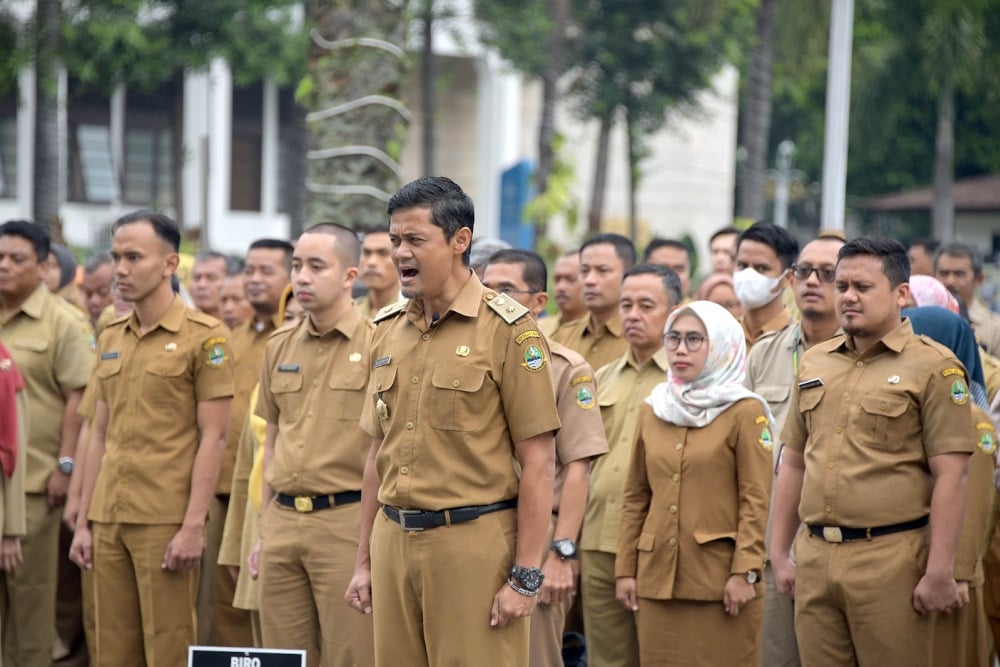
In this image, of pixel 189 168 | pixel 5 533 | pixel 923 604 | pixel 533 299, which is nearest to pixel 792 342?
pixel 533 299

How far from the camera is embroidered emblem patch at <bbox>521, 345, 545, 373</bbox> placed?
479 centimetres

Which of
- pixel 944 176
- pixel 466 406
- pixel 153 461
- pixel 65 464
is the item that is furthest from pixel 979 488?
pixel 944 176

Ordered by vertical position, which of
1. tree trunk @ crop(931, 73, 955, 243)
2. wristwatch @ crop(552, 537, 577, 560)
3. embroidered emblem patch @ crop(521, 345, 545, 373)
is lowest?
wristwatch @ crop(552, 537, 577, 560)

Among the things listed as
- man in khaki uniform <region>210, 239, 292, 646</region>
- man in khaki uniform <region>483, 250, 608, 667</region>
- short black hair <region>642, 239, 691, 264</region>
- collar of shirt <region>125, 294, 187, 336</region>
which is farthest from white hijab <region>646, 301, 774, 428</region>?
short black hair <region>642, 239, 691, 264</region>

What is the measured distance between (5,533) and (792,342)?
4.06m

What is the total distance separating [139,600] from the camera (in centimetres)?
678

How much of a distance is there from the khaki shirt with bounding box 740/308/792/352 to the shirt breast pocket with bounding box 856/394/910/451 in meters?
1.65

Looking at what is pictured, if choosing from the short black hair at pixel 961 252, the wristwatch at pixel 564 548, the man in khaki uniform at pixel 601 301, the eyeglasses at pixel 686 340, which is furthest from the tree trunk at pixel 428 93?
the wristwatch at pixel 564 548

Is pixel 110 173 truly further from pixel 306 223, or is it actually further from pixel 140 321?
pixel 140 321

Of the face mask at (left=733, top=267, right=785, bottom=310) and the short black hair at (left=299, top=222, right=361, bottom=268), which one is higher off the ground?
the short black hair at (left=299, top=222, right=361, bottom=268)

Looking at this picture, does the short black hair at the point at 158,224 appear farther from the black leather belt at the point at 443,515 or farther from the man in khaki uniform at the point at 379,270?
the black leather belt at the point at 443,515

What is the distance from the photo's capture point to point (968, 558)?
19.4ft

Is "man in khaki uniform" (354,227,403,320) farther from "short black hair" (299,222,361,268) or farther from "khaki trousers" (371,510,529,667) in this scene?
"khaki trousers" (371,510,529,667)

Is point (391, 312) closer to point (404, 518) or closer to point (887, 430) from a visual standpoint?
point (404, 518)
